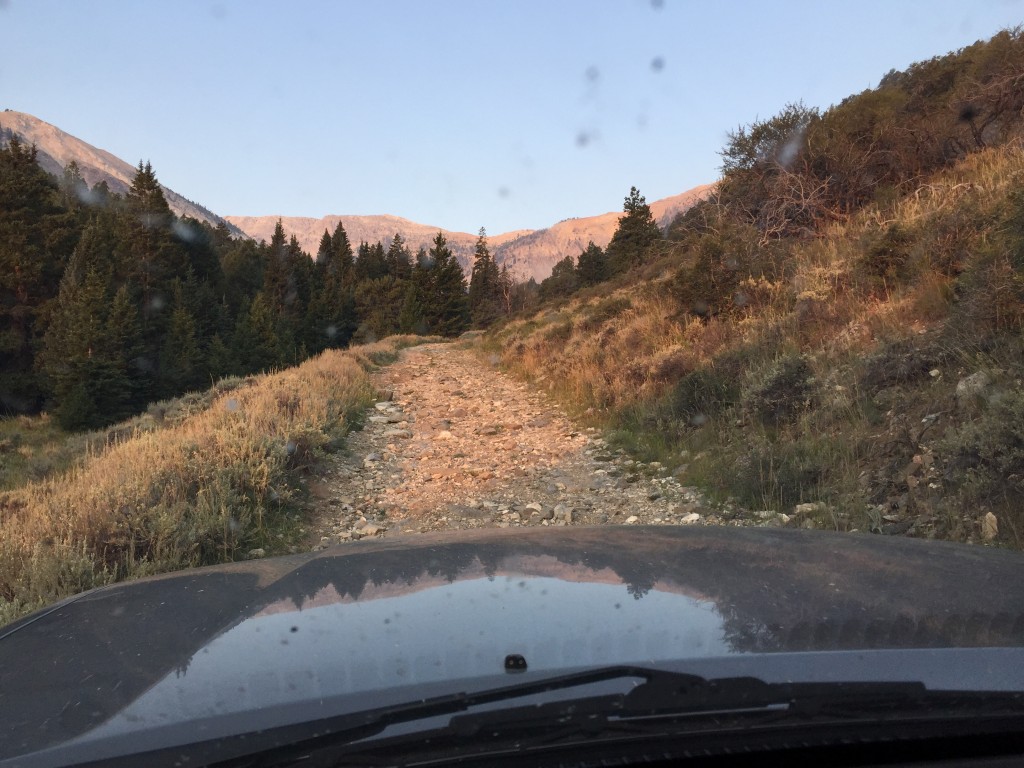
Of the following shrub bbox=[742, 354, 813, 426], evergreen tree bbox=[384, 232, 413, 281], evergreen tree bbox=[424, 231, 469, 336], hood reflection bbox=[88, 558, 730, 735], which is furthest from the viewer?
evergreen tree bbox=[384, 232, 413, 281]

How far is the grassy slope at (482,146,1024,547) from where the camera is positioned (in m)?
5.27

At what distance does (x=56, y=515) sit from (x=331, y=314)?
6830 cm

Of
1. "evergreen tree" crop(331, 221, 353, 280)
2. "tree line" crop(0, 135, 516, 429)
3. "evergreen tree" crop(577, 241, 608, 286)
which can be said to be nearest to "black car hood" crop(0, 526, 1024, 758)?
"tree line" crop(0, 135, 516, 429)

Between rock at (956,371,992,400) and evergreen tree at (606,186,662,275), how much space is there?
42.2 meters

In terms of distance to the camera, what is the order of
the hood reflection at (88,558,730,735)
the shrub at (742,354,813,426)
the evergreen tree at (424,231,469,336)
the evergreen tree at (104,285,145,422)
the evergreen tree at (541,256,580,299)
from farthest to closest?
1. the evergreen tree at (424,231,469,336)
2. the evergreen tree at (541,256,580,299)
3. the evergreen tree at (104,285,145,422)
4. the shrub at (742,354,813,426)
5. the hood reflection at (88,558,730,735)

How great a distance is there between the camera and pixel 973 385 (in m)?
5.86

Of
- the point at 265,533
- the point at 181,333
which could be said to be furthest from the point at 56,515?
the point at 181,333

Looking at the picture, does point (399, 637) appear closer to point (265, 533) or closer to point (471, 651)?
point (471, 651)

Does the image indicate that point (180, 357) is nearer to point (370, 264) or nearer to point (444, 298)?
point (444, 298)

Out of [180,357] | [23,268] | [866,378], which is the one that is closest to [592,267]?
[180,357]

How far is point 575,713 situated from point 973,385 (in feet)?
18.6

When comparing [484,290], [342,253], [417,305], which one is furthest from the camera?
[342,253]

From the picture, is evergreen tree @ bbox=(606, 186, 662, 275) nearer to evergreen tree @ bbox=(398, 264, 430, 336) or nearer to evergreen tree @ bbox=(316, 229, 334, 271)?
evergreen tree @ bbox=(398, 264, 430, 336)

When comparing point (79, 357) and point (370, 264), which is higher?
point (370, 264)
